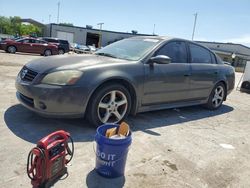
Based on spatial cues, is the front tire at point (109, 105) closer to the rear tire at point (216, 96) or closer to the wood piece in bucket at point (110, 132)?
the wood piece in bucket at point (110, 132)

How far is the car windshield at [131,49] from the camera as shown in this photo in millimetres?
4792

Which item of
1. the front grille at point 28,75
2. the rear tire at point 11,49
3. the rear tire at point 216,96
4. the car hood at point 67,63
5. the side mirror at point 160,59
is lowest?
the rear tire at point 11,49

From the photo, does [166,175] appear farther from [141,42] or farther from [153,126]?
[141,42]

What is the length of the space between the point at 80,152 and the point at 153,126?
1678mm

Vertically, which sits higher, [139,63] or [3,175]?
[139,63]

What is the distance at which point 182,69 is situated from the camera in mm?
5262

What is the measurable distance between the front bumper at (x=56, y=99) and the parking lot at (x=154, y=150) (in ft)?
0.97

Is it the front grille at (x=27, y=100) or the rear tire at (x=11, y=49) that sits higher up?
the front grille at (x=27, y=100)

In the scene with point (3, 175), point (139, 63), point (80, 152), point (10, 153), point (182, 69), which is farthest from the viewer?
point (182, 69)

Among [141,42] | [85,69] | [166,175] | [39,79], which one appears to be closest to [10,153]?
[39,79]

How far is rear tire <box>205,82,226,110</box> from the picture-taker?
6.36m

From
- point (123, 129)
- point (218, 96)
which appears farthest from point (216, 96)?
point (123, 129)

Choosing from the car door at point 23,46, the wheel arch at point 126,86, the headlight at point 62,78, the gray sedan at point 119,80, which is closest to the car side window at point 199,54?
the gray sedan at point 119,80

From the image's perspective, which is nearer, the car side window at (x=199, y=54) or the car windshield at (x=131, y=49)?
the car windshield at (x=131, y=49)
